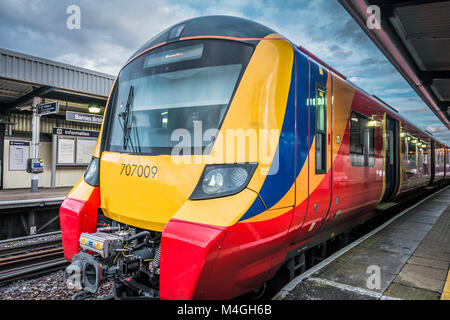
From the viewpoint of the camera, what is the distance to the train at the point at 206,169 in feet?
8.29

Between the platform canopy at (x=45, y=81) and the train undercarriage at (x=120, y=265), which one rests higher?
the platform canopy at (x=45, y=81)

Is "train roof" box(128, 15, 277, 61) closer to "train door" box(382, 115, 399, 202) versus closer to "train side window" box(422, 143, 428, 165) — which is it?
"train door" box(382, 115, 399, 202)

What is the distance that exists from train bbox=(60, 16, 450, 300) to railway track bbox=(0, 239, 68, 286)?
2054 millimetres

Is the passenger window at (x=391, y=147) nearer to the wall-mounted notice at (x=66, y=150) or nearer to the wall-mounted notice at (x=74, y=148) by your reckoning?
the wall-mounted notice at (x=74, y=148)

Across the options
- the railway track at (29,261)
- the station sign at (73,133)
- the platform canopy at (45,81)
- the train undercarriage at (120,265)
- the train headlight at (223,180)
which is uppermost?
the platform canopy at (45,81)

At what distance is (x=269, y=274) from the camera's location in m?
3.12

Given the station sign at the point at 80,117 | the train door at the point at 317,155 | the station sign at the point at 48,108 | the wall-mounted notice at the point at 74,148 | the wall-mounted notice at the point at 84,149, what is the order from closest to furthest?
the train door at the point at 317,155
the station sign at the point at 80,117
the station sign at the point at 48,108
the wall-mounted notice at the point at 74,148
the wall-mounted notice at the point at 84,149

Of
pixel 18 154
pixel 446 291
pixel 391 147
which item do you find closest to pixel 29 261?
pixel 446 291

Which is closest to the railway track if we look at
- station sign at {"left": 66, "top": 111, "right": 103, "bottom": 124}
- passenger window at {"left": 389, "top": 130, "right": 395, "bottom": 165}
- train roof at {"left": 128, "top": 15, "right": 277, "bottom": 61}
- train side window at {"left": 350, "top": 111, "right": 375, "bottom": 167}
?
train roof at {"left": 128, "top": 15, "right": 277, "bottom": 61}

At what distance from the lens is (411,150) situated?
967cm

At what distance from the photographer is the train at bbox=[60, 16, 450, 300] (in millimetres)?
2527

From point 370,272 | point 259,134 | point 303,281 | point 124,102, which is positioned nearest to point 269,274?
point 303,281

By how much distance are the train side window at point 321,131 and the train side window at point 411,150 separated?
6236mm

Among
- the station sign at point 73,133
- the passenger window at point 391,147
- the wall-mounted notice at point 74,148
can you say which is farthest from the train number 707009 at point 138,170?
the wall-mounted notice at point 74,148
